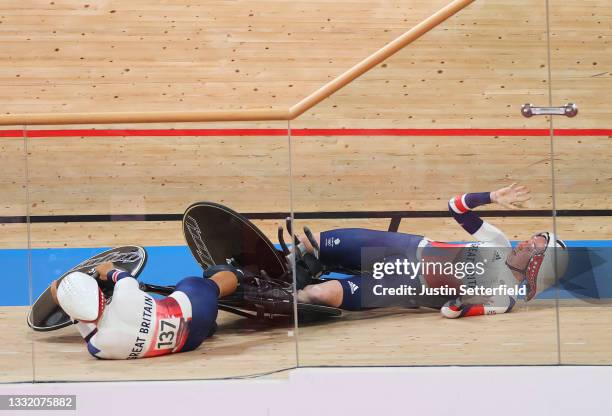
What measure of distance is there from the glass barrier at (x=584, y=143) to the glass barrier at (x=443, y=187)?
44 millimetres

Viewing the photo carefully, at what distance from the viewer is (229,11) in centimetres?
526

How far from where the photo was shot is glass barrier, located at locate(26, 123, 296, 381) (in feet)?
8.59

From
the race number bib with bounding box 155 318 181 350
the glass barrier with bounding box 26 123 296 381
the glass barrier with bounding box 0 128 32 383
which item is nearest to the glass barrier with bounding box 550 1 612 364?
the glass barrier with bounding box 26 123 296 381

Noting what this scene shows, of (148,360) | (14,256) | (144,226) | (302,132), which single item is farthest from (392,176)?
(14,256)

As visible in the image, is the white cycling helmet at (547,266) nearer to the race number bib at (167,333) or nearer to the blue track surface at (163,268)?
the blue track surface at (163,268)

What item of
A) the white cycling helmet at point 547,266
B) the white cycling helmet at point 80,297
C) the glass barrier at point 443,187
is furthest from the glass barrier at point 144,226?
the white cycling helmet at point 547,266

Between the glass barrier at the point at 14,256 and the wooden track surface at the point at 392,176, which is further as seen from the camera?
the glass barrier at the point at 14,256

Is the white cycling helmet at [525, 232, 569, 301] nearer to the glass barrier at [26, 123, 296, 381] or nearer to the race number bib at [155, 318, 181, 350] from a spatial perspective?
the glass barrier at [26, 123, 296, 381]

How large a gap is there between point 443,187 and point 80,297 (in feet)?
3.81

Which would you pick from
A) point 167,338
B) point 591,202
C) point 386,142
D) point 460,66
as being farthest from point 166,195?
point 591,202

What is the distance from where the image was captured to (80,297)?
8.59 feet

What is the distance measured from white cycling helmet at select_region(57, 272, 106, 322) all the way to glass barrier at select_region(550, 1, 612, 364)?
1.43 meters

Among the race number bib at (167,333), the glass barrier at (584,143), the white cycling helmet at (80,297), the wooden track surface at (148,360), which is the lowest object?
the wooden track surface at (148,360)

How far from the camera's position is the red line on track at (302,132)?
2.53 metres
